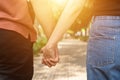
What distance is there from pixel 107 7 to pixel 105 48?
0.79 feet

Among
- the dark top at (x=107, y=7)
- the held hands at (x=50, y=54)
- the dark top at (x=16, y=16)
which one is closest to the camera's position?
the dark top at (x=107, y=7)

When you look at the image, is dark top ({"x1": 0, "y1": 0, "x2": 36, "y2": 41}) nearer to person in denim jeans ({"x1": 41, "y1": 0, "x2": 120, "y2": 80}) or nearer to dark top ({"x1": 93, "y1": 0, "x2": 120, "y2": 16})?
person in denim jeans ({"x1": 41, "y1": 0, "x2": 120, "y2": 80})

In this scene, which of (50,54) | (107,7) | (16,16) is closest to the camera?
(107,7)

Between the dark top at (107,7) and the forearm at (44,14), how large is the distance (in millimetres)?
500

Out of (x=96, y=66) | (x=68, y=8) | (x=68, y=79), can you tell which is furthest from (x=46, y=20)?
(x=68, y=79)

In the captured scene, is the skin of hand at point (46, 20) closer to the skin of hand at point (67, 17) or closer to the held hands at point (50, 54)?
the held hands at point (50, 54)

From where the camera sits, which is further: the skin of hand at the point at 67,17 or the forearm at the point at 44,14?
the forearm at the point at 44,14

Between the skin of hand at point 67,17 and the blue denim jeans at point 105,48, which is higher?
the skin of hand at point 67,17

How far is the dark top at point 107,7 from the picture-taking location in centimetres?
222

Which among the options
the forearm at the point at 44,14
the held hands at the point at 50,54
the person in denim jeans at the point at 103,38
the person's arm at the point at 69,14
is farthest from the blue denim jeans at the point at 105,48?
the forearm at the point at 44,14

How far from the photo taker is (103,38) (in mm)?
2256

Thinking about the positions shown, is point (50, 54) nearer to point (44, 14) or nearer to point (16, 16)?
point (44, 14)

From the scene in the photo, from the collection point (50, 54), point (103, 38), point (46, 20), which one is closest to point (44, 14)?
point (46, 20)

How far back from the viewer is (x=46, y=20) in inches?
105
